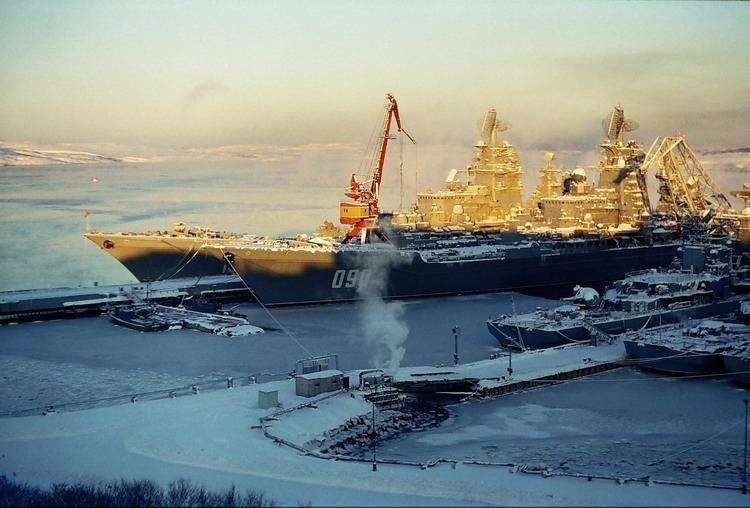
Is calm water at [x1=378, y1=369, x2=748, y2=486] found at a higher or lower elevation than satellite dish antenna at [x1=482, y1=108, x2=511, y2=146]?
lower

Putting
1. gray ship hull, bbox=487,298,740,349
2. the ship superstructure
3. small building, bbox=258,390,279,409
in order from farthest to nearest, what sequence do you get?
the ship superstructure, gray ship hull, bbox=487,298,740,349, small building, bbox=258,390,279,409

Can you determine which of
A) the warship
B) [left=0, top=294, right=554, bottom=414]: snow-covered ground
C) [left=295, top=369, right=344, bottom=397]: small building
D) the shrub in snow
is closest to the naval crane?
the warship

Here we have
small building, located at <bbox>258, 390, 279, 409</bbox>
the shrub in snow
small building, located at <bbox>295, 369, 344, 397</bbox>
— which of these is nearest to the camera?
the shrub in snow

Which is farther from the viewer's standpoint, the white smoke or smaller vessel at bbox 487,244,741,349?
smaller vessel at bbox 487,244,741,349

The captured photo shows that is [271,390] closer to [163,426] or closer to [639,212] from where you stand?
[163,426]

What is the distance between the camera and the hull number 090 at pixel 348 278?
101 feet

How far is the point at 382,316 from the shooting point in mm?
25922

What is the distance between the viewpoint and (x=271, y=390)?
1692 cm

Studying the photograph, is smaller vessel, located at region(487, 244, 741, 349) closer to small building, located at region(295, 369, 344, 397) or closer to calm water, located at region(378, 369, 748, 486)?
calm water, located at region(378, 369, 748, 486)

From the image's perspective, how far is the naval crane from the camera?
3572 centimetres

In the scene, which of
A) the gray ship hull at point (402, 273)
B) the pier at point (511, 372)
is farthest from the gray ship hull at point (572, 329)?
the gray ship hull at point (402, 273)

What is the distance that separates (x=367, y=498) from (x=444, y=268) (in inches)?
845

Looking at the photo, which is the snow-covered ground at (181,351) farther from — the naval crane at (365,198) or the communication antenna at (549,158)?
the communication antenna at (549,158)

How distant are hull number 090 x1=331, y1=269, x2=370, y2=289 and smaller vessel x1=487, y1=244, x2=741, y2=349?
724cm
